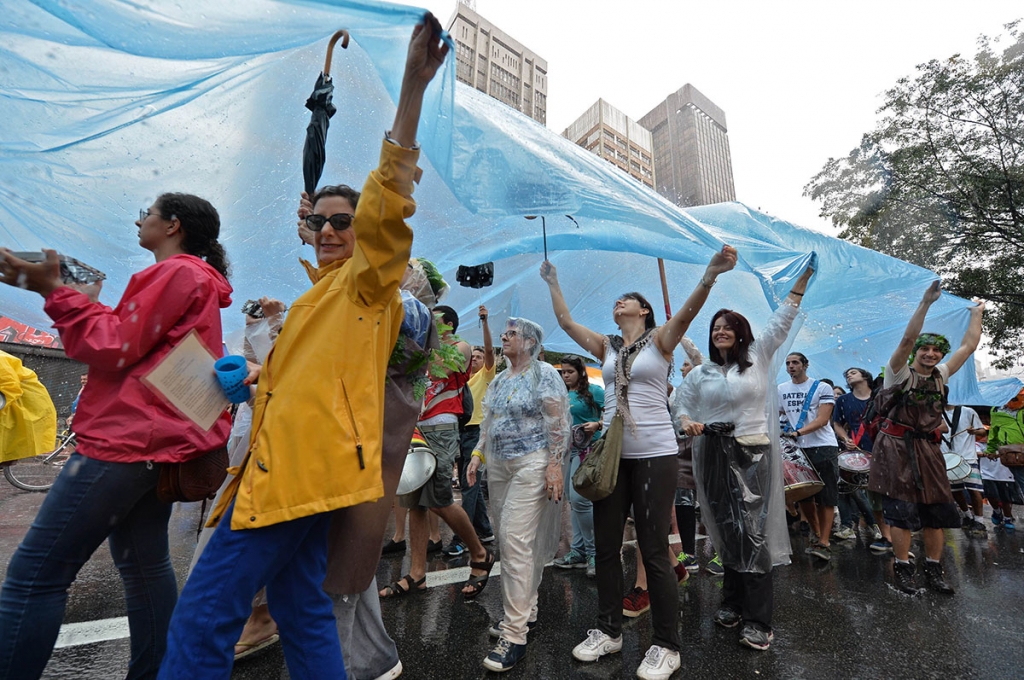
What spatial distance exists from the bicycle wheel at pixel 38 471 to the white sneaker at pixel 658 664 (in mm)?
7827

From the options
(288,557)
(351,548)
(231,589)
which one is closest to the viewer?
(231,589)

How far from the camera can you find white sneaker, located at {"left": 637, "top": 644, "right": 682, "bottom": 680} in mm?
2527

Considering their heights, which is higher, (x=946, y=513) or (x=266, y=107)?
(x=266, y=107)

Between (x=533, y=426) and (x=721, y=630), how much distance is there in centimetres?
160

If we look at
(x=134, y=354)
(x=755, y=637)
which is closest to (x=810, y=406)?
(x=755, y=637)

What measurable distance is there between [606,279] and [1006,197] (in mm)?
11210

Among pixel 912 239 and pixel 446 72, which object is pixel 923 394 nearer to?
pixel 446 72

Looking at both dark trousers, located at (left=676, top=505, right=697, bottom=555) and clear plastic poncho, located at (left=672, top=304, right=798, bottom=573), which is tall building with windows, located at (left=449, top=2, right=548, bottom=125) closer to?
dark trousers, located at (left=676, top=505, right=697, bottom=555)

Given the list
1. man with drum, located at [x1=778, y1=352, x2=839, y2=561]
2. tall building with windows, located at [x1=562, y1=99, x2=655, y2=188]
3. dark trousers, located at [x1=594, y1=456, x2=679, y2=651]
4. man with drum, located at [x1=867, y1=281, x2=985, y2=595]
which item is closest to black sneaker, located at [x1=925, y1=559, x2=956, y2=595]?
man with drum, located at [x1=867, y1=281, x2=985, y2=595]

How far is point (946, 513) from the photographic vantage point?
4.04m

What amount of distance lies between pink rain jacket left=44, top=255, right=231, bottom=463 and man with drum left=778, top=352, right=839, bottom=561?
4.96 meters

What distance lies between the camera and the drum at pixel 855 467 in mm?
5391

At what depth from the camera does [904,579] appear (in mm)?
3988

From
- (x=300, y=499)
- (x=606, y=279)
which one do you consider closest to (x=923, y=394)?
(x=606, y=279)
